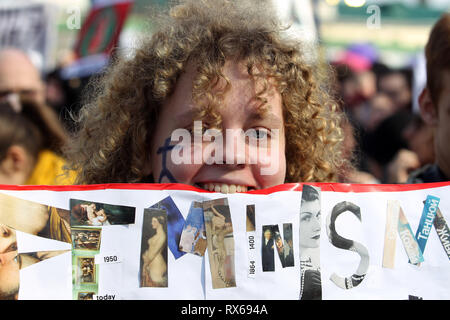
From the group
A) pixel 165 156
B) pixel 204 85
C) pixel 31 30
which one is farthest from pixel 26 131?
pixel 31 30

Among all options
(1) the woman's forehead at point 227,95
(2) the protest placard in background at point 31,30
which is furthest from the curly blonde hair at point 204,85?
(2) the protest placard in background at point 31,30

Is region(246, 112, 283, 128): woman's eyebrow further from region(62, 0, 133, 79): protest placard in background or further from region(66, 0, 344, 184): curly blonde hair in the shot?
region(62, 0, 133, 79): protest placard in background

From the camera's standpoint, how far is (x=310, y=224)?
139 cm

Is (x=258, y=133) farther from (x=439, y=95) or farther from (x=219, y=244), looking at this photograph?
(x=439, y=95)

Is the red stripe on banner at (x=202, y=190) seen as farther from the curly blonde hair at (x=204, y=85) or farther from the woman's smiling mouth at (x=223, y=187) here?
the curly blonde hair at (x=204, y=85)

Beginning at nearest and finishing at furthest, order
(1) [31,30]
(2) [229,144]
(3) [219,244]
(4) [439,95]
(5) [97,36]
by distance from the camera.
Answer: (3) [219,244] < (2) [229,144] < (4) [439,95] < (5) [97,36] < (1) [31,30]

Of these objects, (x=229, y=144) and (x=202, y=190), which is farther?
(x=229, y=144)

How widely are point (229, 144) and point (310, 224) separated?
350 millimetres

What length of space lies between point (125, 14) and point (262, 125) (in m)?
3.99

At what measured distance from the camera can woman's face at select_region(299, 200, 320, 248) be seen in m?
1.38

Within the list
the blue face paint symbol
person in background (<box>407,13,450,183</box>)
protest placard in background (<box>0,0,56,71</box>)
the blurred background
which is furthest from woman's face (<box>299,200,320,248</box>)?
protest placard in background (<box>0,0,56,71</box>)

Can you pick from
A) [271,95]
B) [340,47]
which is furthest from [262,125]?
[340,47]

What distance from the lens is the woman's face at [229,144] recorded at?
160 centimetres
